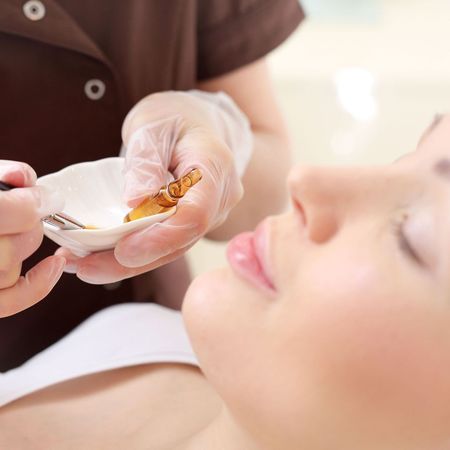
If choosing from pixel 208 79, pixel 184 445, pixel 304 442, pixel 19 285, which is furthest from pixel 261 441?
pixel 208 79

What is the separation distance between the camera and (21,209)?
53 centimetres

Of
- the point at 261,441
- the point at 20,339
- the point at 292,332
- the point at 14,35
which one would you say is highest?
the point at 14,35

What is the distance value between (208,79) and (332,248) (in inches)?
20.8

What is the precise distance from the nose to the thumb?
16 cm

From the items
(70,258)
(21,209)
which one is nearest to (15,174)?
(21,209)

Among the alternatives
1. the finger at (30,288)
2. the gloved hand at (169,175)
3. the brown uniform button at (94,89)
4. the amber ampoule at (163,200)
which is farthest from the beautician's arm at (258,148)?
the finger at (30,288)

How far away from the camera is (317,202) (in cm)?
58

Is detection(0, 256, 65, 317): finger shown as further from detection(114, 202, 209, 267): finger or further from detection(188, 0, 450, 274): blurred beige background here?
detection(188, 0, 450, 274): blurred beige background

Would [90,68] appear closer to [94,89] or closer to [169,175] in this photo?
[94,89]

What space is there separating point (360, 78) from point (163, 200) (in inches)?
55.2

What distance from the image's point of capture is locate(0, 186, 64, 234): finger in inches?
20.8

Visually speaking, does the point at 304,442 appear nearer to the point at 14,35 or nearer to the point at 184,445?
the point at 184,445

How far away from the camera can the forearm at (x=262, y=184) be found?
1.02 metres

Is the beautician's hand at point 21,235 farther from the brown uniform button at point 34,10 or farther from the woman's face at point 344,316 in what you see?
the brown uniform button at point 34,10
